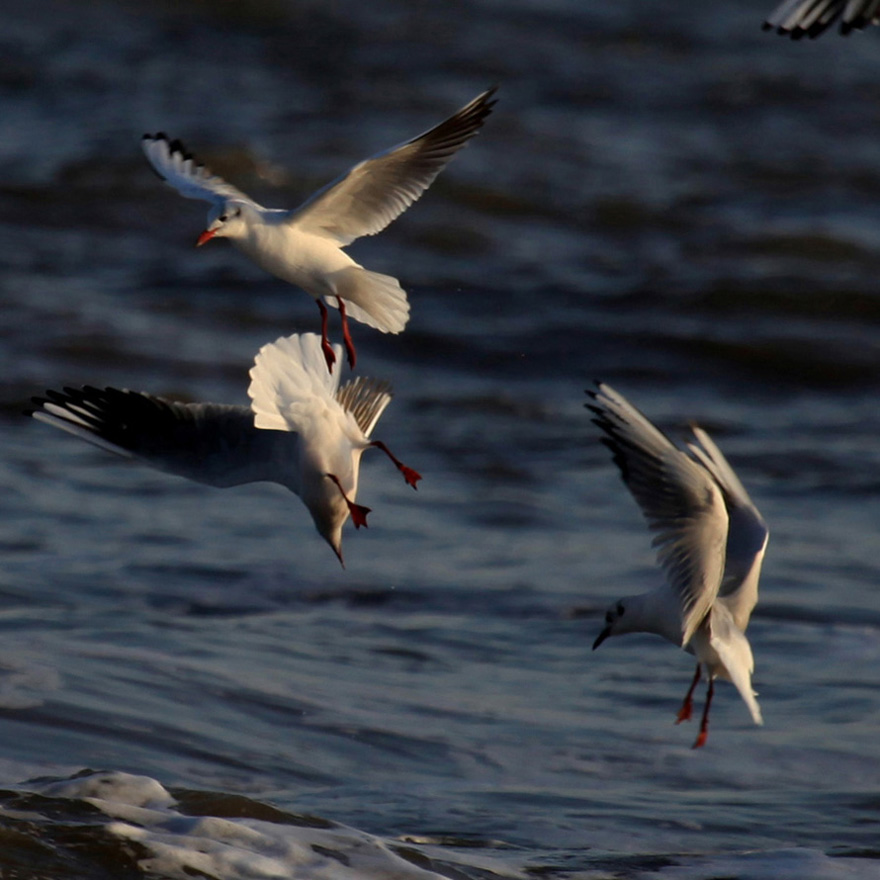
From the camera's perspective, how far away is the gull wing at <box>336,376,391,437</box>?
414cm

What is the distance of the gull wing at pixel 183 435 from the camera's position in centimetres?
388

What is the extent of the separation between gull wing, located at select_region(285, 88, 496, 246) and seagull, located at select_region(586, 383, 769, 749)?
62 centimetres

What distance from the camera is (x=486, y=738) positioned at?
503 cm

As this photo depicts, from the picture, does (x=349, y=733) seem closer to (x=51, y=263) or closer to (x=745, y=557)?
(x=745, y=557)

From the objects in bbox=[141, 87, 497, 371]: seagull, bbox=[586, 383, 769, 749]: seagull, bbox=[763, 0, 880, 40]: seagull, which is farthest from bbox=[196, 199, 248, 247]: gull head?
bbox=[763, 0, 880, 40]: seagull

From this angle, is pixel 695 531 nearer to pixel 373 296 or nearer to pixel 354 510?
pixel 354 510

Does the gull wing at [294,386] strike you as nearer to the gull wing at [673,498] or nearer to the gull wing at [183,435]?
the gull wing at [183,435]

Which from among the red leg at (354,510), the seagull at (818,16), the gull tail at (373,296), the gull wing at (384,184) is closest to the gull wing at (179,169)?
the gull wing at (384,184)

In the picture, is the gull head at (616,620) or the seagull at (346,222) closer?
the seagull at (346,222)

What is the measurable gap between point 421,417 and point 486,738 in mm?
3501

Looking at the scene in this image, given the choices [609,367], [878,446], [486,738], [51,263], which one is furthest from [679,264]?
[486,738]

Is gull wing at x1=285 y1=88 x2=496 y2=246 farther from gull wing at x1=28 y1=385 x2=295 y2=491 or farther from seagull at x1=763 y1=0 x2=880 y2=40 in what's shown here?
seagull at x1=763 y1=0 x2=880 y2=40

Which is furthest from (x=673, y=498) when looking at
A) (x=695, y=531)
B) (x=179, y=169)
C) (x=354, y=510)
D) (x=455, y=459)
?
(x=455, y=459)

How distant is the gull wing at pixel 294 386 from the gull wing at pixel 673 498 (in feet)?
1.98
